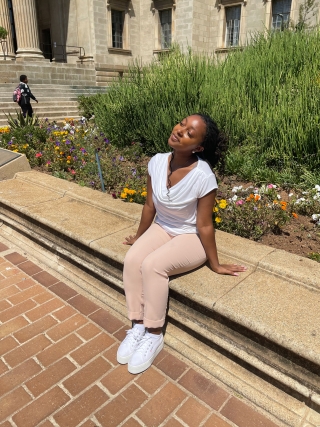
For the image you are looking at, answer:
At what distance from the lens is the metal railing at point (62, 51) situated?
21.4m

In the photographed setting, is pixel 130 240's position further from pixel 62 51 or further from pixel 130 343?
pixel 62 51

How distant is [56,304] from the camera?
9.20ft

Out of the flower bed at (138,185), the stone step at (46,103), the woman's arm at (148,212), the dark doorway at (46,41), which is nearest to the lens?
the woman's arm at (148,212)

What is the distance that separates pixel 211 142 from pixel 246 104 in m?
3.57

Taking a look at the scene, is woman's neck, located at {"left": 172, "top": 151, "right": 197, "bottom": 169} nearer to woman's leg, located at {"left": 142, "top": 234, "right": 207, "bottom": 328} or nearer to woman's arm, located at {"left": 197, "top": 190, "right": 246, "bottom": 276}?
woman's arm, located at {"left": 197, "top": 190, "right": 246, "bottom": 276}

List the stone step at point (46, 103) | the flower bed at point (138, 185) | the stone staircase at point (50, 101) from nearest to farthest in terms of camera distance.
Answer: the flower bed at point (138, 185) → the stone step at point (46, 103) → the stone staircase at point (50, 101)

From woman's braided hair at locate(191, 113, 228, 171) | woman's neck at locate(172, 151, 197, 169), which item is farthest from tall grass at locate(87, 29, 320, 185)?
woman's neck at locate(172, 151, 197, 169)

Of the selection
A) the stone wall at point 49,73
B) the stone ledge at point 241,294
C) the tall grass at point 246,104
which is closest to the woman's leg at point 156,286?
the stone ledge at point 241,294

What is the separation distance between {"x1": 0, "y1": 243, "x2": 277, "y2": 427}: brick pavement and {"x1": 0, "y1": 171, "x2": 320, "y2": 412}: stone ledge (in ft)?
0.93

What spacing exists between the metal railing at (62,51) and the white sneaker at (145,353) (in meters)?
22.1

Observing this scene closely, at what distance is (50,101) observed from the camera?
14891 mm

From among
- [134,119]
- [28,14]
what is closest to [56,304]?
[134,119]

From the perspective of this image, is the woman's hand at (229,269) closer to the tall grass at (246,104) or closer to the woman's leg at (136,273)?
the woman's leg at (136,273)

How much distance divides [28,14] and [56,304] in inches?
816
